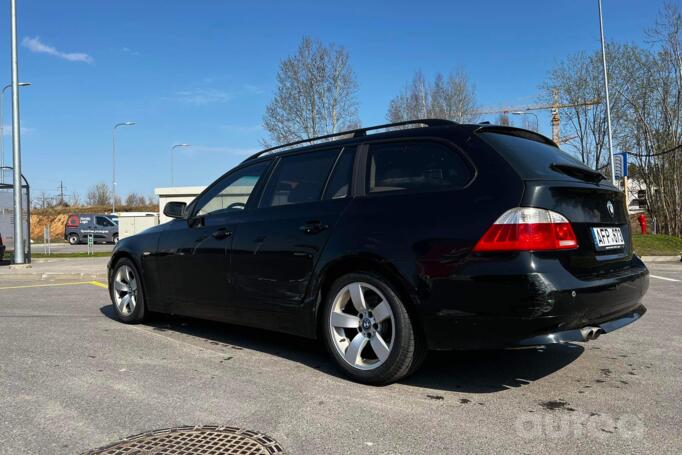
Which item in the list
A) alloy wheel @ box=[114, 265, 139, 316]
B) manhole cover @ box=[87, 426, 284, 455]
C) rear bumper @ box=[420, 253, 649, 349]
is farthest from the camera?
alloy wheel @ box=[114, 265, 139, 316]

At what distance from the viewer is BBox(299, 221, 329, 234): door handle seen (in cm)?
388

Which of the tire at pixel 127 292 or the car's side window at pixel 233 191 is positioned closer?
the car's side window at pixel 233 191

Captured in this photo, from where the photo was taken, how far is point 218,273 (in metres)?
4.62

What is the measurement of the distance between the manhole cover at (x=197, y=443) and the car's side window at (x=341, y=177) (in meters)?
1.81

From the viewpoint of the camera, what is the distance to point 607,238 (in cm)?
356

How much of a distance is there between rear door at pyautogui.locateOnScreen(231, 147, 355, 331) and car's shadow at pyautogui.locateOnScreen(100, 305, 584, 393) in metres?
0.48

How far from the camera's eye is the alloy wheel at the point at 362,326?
3.54 metres

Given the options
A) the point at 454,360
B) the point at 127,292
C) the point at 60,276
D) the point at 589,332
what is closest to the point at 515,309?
the point at 589,332

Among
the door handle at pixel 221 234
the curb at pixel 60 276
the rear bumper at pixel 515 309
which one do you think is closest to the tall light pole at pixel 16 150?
the curb at pixel 60 276

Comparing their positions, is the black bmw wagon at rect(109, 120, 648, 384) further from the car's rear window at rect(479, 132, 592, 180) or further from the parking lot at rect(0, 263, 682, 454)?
the parking lot at rect(0, 263, 682, 454)

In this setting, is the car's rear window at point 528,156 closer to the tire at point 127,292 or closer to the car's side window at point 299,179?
the car's side window at point 299,179

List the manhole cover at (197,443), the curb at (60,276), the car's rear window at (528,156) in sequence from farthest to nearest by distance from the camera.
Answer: the curb at (60,276)
the car's rear window at (528,156)
the manhole cover at (197,443)

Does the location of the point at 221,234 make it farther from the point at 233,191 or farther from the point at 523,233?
the point at 523,233

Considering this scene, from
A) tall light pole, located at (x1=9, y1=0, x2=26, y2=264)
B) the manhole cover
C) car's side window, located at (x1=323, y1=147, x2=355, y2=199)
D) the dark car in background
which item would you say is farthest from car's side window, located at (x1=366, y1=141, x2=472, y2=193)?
the dark car in background
